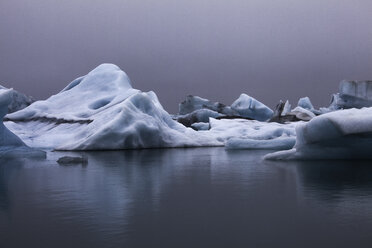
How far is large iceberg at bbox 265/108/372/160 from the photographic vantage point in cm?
573

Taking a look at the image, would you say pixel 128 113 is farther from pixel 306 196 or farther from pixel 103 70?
pixel 306 196

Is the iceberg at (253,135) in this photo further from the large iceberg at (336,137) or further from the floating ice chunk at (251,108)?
the floating ice chunk at (251,108)

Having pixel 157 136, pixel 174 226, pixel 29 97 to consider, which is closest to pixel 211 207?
pixel 174 226

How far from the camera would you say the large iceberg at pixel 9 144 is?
8.74m

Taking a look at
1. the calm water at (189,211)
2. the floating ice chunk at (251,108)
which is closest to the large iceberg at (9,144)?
the calm water at (189,211)

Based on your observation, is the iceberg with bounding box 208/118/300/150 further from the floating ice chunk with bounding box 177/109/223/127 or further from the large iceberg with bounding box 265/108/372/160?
the floating ice chunk with bounding box 177/109/223/127

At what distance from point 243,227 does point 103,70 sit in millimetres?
15420

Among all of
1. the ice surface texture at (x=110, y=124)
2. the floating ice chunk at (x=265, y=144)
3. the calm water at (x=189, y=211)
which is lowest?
the calm water at (x=189, y=211)

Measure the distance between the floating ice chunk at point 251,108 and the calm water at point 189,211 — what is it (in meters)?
22.0

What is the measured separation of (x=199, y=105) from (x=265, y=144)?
18029 millimetres

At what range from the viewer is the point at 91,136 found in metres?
10.7

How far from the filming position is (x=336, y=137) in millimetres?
6051

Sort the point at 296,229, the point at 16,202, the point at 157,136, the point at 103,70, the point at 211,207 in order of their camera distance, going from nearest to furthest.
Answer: the point at 296,229, the point at 211,207, the point at 16,202, the point at 157,136, the point at 103,70

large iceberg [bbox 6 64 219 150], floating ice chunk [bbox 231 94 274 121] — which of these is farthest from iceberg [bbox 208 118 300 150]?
floating ice chunk [bbox 231 94 274 121]
